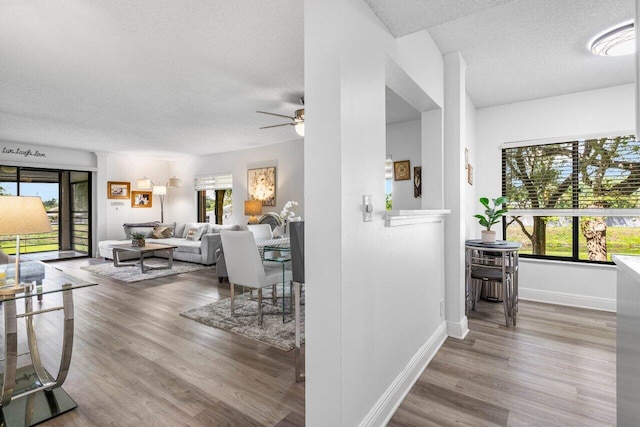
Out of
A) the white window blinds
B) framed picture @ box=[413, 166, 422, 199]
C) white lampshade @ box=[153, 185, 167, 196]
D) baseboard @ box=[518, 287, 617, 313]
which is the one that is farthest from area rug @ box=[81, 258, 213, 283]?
the white window blinds

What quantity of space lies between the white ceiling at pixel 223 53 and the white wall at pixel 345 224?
38 centimetres

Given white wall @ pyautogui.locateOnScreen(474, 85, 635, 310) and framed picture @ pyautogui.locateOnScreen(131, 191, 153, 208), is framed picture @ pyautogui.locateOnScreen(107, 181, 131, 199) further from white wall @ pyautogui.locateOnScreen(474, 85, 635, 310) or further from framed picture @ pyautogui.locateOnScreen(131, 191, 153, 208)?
white wall @ pyautogui.locateOnScreen(474, 85, 635, 310)

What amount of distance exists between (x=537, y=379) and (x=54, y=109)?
247 inches

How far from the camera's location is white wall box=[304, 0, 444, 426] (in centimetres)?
139

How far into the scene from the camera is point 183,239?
743cm

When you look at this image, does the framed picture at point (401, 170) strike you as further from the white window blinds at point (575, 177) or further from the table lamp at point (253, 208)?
the table lamp at point (253, 208)

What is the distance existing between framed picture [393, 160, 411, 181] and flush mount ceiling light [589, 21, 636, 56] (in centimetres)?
271

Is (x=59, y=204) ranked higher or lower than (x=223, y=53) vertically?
lower

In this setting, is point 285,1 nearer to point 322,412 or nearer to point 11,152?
point 322,412

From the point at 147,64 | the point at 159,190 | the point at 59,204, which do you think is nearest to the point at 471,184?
the point at 147,64

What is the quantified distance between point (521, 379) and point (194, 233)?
6.63 m

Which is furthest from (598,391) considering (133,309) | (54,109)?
(54,109)

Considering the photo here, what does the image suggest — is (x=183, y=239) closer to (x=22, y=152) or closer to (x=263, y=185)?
(x=263, y=185)

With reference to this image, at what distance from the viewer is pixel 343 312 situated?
1.41 m
